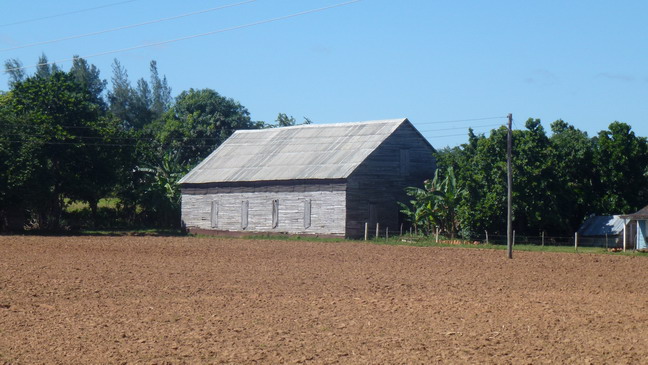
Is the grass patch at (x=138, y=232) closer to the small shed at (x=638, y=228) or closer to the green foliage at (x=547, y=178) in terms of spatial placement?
the green foliage at (x=547, y=178)

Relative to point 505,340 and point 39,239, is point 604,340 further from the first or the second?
point 39,239

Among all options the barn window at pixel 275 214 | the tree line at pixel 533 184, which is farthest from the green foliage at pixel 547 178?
the barn window at pixel 275 214

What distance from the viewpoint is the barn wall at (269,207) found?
152 ft

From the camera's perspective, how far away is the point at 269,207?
4950 centimetres

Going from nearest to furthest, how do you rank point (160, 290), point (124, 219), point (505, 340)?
1. point (505, 340)
2. point (160, 290)
3. point (124, 219)

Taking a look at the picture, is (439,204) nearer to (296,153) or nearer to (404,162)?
(404,162)

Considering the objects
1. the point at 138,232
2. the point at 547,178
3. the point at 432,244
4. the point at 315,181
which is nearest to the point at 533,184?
the point at 547,178

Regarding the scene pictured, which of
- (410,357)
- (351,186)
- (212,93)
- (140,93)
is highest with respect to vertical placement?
(140,93)

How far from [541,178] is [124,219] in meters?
30.5

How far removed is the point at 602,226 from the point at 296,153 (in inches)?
715

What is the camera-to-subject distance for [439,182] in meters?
46.6

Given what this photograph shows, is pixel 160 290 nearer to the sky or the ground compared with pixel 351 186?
nearer to the ground

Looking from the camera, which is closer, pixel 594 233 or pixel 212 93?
pixel 594 233

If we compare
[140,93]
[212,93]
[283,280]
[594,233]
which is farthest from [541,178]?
[140,93]
